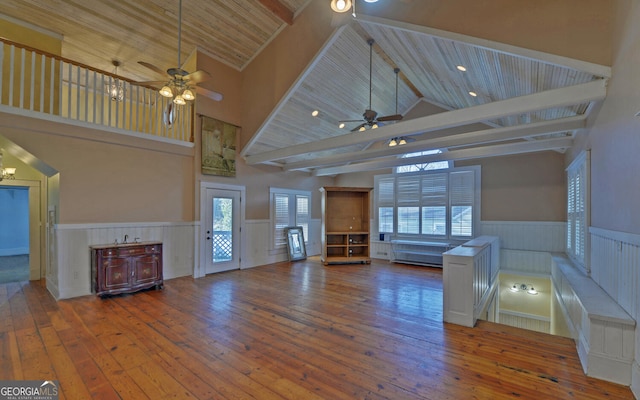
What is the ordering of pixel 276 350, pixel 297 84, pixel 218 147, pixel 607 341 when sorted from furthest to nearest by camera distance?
pixel 218 147 < pixel 297 84 < pixel 276 350 < pixel 607 341

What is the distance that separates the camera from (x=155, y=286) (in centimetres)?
525

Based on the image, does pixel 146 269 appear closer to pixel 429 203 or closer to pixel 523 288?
pixel 429 203

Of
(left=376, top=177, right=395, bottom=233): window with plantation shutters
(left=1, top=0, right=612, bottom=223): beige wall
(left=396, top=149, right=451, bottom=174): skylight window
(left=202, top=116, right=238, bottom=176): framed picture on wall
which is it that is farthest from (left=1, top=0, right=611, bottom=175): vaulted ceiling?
(left=376, top=177, right=395, bottom=233): window with plantation shutters

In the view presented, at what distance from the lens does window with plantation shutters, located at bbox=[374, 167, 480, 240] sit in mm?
7617

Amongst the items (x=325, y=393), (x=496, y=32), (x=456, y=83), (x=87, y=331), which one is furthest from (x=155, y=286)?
(x=456, y=83)

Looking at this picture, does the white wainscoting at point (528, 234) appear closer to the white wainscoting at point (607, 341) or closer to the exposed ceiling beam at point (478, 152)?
the exposed ceiling beam at point (478, 152)

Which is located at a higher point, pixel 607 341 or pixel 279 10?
pixel 279 10

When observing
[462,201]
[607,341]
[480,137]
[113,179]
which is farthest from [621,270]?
[113,179]

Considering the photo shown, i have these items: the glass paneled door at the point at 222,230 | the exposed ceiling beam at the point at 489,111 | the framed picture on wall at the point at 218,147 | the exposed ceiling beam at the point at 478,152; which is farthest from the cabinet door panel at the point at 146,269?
the exposed ceiling beam at the point at 478,152

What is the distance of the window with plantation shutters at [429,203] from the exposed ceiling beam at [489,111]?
3926 mm

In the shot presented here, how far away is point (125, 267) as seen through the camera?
492cm

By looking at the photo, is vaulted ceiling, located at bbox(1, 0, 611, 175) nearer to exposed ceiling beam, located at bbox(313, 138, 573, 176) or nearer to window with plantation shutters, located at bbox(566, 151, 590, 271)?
exposed ceiling beam, located at bbox(313, 138, 573, 176)

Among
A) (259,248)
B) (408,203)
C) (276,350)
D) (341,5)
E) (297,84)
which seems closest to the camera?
(341,5)

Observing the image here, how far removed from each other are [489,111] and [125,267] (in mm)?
6263
